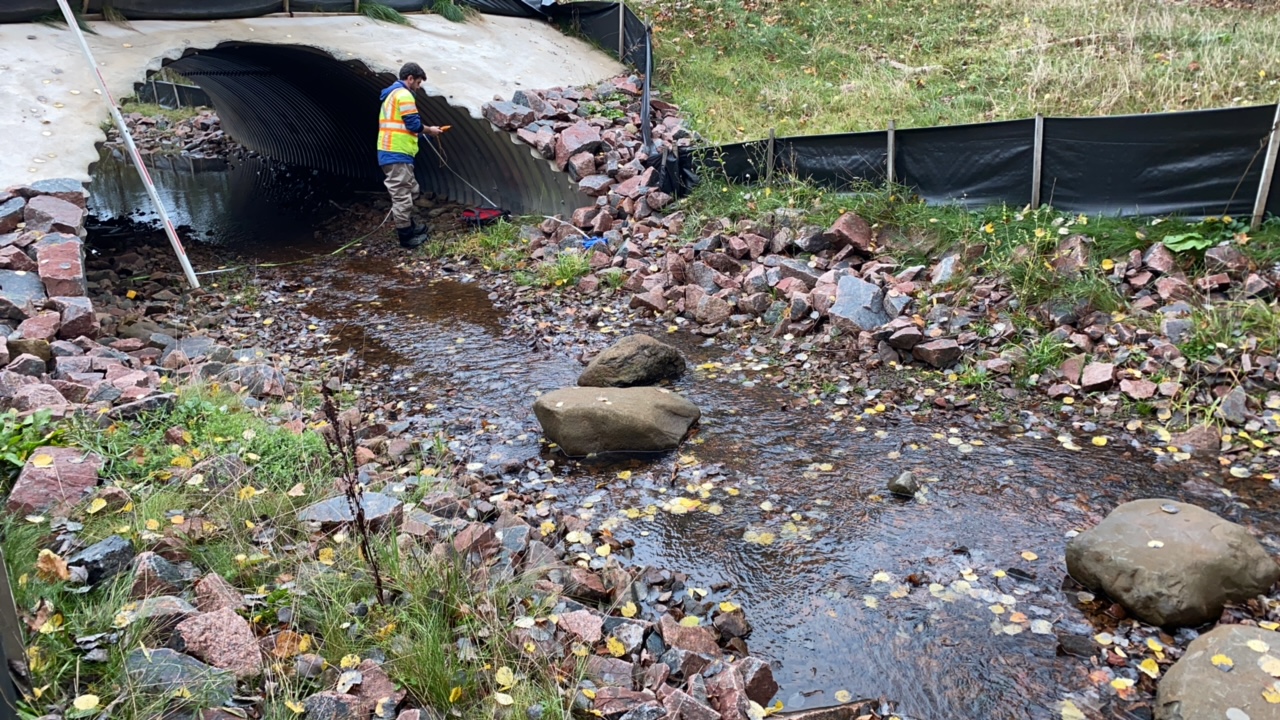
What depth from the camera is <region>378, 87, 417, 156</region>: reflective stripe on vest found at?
30.7 ft

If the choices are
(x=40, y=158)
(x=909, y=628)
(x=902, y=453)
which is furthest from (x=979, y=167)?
(x=40, y=158)

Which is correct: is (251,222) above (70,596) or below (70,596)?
above

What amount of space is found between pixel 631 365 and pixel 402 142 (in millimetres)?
5228

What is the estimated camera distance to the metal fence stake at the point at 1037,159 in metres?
6.68

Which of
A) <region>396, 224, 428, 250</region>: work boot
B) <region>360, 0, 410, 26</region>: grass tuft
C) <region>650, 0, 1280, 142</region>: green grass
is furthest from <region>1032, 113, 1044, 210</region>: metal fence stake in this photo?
<region>360, 0, 410, 26</region>: grass tuft

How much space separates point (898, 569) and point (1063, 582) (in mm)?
Answer: 733

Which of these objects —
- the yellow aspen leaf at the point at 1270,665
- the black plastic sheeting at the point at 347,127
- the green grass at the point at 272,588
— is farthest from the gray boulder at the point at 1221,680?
the black plastic sheeting at the point at 347,127

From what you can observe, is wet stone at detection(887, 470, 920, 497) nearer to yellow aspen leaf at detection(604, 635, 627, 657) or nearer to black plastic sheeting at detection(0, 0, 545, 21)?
yellow aspen leaf at detection(604, 635, 627, 657)

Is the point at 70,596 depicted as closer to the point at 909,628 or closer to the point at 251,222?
the point at 909,628

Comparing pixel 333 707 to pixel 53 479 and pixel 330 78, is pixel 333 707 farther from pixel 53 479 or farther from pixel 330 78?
pixel 330 78

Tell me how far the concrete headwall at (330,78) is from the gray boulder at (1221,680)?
26.9 ft

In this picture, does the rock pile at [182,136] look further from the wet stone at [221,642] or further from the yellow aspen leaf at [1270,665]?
the yellow aspen leaf at [1270,665]

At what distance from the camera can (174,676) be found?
2.58m

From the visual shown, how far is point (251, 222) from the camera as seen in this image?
12.8 meters
